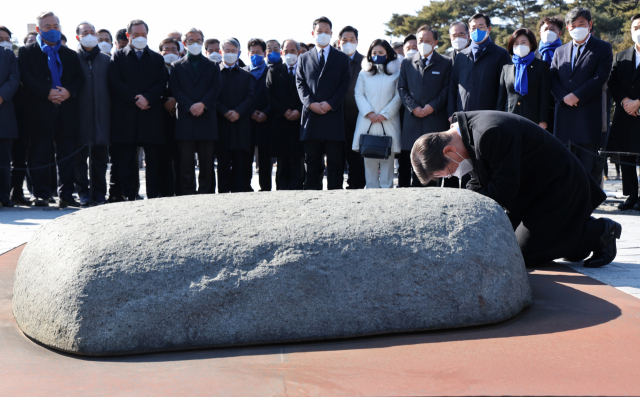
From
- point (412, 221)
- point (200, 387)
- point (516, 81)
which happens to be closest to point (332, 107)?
point (516, 81)

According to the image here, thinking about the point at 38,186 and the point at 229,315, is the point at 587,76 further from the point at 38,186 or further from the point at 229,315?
the point at 38,186

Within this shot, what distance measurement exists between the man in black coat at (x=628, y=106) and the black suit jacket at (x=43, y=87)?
22.2 ft

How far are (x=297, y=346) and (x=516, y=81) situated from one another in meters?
5.35

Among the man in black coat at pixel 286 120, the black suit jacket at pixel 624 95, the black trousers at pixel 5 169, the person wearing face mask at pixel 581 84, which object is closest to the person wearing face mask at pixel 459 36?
the person wearing face mask at pixel 581 84

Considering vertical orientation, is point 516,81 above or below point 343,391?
above

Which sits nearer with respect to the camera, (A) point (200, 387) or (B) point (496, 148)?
(A) point (200, 387)

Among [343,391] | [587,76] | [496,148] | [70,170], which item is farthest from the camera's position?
[70,170]

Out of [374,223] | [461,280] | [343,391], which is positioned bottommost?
[343,391]

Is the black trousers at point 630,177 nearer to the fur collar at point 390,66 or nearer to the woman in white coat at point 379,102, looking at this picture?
the woman in white coat at point 379,102

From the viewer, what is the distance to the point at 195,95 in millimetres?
7816

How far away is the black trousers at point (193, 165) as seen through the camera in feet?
25.9

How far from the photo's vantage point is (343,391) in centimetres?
235

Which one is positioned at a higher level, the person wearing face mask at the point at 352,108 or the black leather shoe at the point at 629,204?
the person wearing face mask at the point at 352,108

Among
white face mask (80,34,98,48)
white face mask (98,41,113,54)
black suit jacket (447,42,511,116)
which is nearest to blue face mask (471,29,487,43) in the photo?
black suit jacket (447,42,511,116)
